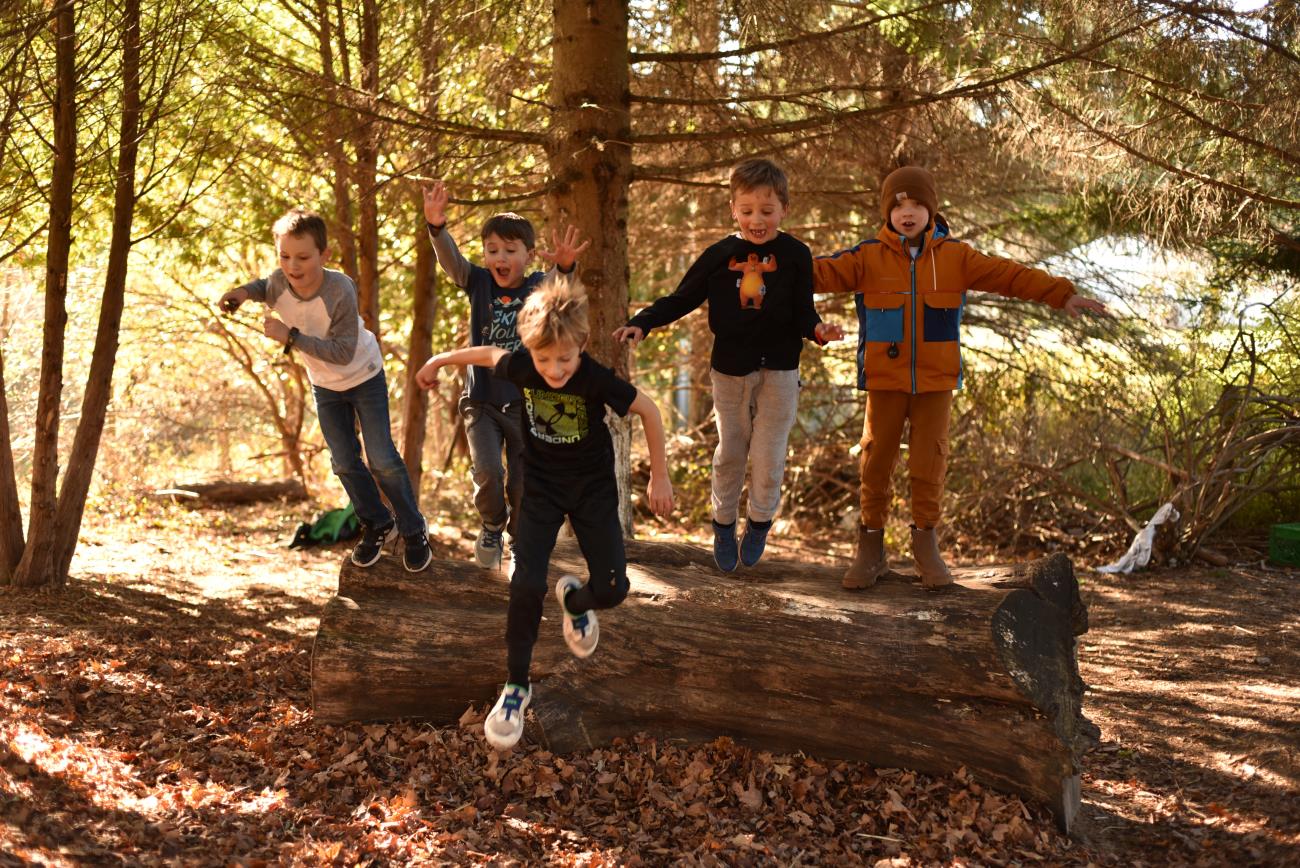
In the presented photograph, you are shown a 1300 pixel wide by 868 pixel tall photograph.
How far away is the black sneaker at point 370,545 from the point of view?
570cm

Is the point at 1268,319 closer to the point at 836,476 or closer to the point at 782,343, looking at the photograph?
the point at 836,476

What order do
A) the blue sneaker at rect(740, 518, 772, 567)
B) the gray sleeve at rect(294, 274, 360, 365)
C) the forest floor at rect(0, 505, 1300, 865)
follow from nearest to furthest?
the forest floor at rect(0, 505, 1300, 865), the gray sleeve at rect(294, 274, 360, 365), the blue sneaker at rect(740, 518, 772, 567)

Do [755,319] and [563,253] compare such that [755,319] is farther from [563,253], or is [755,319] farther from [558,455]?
[558,455]

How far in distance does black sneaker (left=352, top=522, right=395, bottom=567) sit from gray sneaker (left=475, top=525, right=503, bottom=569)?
478 millimetres

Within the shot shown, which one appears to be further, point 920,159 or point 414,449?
point 414,449

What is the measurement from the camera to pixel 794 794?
5078 millimetres

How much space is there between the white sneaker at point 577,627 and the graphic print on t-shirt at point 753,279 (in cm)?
148

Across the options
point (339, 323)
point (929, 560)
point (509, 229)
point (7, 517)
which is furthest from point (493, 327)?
point (7, 517)

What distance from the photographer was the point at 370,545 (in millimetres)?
5738

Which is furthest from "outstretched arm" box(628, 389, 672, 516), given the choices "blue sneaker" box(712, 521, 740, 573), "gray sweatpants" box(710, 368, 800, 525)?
"blue sneaker" box(712, 521, 740, 573)

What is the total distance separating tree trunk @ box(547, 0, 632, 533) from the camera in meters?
6.99

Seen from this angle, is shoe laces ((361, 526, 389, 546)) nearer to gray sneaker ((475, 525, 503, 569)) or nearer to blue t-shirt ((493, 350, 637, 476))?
gray sneaker ((475, 525, 503, 569))

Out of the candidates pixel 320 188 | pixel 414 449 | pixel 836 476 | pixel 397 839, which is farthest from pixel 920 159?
pixel 397 839

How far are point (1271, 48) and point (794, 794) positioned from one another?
5226mm
